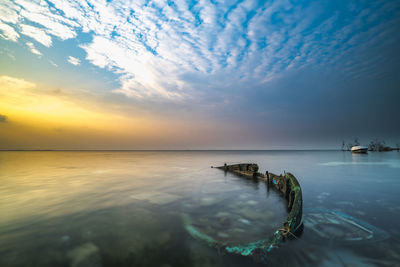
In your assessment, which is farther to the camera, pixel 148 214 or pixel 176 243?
pixel 148 214

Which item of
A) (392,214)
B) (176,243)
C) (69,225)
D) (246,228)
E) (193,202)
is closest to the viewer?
(176,243)

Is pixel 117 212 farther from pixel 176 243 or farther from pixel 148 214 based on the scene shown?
pixel 176 243

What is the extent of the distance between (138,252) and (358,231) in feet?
36.6

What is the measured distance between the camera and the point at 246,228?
29.2 ft

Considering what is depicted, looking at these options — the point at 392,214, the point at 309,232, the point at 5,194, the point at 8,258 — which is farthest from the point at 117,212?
the point at 392,214

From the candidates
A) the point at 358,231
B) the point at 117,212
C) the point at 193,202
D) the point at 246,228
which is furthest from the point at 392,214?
the point at 117,212

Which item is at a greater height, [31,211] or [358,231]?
[358,231]

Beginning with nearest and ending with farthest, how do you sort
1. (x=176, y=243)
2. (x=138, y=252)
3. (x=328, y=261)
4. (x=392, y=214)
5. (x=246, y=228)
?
(x=328, y=261), (x=138, y=252), (x=176, y=243), (x=246, y=228), (x=392, y=214)

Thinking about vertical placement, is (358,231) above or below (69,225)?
above

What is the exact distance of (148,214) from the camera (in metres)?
11.2

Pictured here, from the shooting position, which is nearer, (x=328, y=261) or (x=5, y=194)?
(x=328, y=261)

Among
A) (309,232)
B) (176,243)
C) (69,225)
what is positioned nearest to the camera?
(176,243)

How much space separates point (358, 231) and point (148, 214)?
40.5 feet

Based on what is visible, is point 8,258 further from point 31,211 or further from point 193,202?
point 193,202
